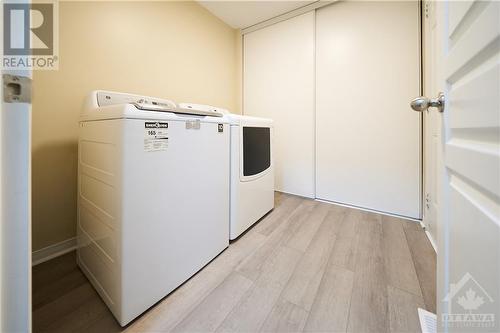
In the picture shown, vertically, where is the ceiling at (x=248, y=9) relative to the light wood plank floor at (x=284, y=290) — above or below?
above

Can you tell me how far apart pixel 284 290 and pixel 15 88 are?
117 cm

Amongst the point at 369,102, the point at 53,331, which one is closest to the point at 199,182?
the point at 53,331

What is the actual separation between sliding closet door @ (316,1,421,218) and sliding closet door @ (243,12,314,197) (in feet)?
0.38

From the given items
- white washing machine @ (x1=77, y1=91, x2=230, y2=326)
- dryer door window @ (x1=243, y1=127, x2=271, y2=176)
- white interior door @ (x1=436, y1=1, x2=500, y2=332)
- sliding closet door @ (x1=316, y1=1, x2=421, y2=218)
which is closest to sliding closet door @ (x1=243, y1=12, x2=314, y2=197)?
sliding closet door @ (x1=316, y1=1, x2=421, y2=218)

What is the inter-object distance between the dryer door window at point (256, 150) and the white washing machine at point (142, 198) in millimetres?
354

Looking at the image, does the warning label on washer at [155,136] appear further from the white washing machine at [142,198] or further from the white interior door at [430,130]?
the white interior door at [430,130]

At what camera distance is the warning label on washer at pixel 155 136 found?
818 millimetres

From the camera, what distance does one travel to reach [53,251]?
1300mm

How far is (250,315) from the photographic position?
86 centimetres

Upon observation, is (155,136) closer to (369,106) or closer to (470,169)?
(470,169)

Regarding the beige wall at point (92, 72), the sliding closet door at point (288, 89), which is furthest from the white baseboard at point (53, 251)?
the sliding closet door at point (288, 89)

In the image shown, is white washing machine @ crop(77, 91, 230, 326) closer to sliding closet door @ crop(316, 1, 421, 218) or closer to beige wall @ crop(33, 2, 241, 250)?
beige wall @ crop(33, 2, 241, 250)

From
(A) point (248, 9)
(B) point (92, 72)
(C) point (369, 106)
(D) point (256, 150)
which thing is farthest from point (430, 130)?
(B) point (92, 72)

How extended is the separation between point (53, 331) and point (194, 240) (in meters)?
0.63
